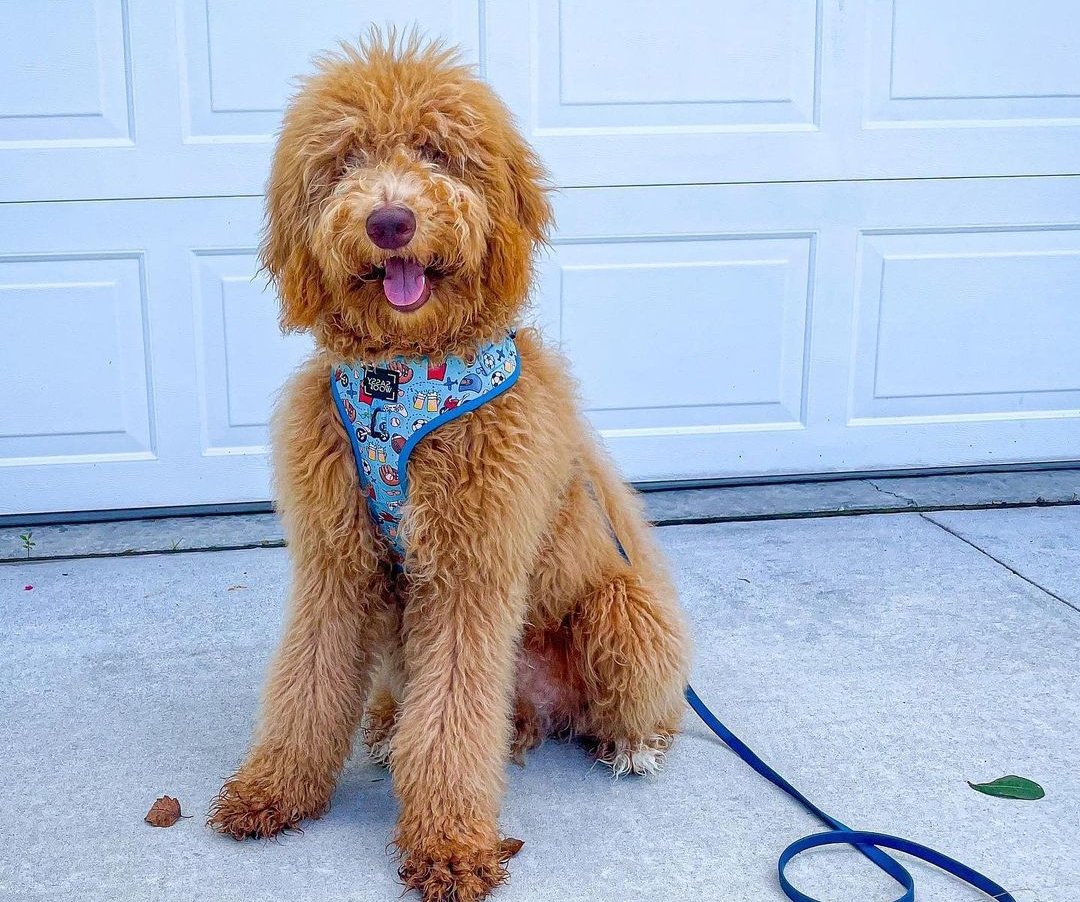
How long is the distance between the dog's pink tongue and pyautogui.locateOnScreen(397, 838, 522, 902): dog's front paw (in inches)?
43.5

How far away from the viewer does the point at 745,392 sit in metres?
4.82

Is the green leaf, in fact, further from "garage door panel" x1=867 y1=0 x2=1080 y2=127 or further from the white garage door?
"garage door panel" x1=867 y1=0 x2=1080 y2=127

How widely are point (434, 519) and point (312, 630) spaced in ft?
1.38

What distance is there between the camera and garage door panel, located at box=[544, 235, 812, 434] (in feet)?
15.2

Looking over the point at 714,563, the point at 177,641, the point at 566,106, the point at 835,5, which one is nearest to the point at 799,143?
the point at 835,5

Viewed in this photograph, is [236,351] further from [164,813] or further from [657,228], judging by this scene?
[164,813]

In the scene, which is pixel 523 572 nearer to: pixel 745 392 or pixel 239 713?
pixel 239 713

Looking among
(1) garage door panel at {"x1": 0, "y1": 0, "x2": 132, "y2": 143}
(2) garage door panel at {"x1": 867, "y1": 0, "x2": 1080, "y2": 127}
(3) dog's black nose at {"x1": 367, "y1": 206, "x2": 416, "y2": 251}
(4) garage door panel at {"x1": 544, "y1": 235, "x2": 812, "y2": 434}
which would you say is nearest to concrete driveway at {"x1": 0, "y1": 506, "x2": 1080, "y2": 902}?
(4) garage door panel at {"x1": 544, "y1": 235, "x2": 812, "y2": 434}

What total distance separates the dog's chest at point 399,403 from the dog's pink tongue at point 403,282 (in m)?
0.21

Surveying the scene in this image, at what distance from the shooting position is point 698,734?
9.91 ft

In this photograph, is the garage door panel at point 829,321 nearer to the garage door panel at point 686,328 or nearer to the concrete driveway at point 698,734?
the garage door panel at point 686,328

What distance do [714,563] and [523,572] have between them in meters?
1.80

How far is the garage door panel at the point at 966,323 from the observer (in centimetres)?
482

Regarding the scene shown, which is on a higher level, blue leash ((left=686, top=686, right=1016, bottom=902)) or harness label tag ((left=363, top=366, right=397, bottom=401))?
harness label tag ((left=363, top=366, right=397, bottom=401))
